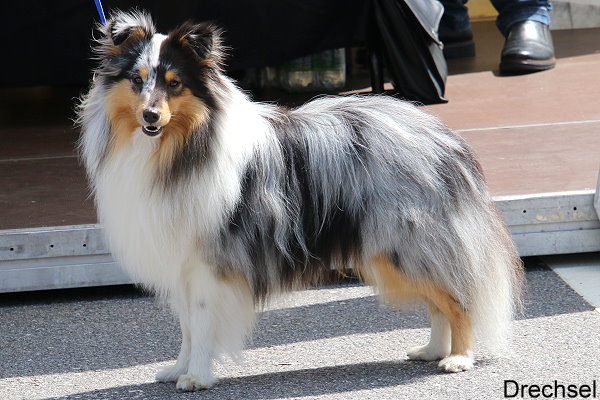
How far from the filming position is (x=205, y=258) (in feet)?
11.0

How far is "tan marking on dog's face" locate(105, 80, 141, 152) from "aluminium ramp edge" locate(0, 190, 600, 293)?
1.20m

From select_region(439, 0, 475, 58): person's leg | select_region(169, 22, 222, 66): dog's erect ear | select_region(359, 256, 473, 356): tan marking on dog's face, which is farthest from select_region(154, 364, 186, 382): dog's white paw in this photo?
select_region(439, 0, 475, 58): person's leg

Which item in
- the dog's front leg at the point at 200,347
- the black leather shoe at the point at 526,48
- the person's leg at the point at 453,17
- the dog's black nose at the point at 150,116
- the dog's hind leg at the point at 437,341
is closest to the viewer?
the dog's black nose at the point at 150,116

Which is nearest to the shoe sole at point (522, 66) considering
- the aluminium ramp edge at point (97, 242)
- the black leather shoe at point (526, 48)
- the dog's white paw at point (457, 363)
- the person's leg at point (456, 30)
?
the black leather shoe at point (526, 48)

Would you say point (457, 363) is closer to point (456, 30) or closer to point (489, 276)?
point (489, 276)

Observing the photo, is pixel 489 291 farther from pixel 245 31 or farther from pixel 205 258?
pixel 245 31

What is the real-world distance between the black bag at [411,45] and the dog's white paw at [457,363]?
2.93 meters

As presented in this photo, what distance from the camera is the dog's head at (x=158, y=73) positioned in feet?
10.5

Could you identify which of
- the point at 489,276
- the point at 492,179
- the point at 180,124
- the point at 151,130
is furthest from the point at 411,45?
the point at 151,130

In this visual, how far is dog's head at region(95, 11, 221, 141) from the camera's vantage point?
3.20 metres

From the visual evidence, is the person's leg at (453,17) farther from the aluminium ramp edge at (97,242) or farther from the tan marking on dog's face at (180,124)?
the tan marking on dog's face at (180,124)

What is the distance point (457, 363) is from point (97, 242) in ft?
6.14

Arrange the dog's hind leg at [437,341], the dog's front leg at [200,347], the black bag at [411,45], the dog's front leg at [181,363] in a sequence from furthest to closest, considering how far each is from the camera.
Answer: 1. the black bag at [411,45]
2. the dog's hind leg at [437,341]
3. the dog's front leg at [181,363]
4. the dog's front leg at [200,347]

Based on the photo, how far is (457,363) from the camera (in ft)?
11.5
